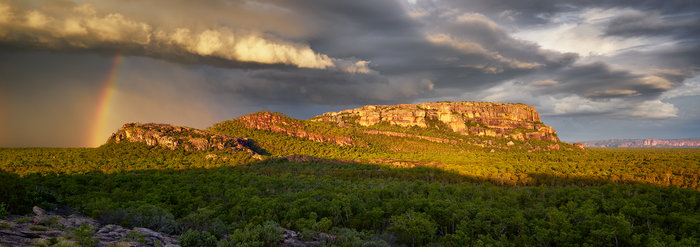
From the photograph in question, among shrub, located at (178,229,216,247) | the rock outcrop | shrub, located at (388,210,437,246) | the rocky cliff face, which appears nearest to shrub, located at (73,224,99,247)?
the rock outcrop

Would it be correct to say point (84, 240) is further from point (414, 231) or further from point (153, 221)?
point (414, 231)

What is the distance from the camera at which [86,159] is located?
129375 millimetres

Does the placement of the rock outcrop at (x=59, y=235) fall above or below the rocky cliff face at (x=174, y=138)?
below

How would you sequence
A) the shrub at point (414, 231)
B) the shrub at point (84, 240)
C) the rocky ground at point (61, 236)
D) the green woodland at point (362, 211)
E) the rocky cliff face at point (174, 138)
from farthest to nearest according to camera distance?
1. the rocky cliff face at point (174, 138)
2. the shrub at point (414, 231)
3. the green woodland at point (362, 211)
4. the shrub at point (84, 240)
5. the rocky ground at point (61, 236)

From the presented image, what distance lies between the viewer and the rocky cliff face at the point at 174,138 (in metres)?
164

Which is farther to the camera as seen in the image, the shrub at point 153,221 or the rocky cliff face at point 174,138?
the rocky cliff face at point 174,138

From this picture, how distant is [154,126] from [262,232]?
183 metres

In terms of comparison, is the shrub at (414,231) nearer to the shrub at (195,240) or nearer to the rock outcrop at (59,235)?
the shrub at (195,240)

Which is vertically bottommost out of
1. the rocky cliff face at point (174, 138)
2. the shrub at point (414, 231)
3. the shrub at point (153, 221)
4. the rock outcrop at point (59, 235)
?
the shrub at point (414, 231)

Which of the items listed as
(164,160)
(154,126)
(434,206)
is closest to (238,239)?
(434,206)

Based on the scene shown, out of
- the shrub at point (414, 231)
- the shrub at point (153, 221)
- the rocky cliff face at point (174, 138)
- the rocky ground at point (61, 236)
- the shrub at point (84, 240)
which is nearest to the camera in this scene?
the rocky ground at point (61, 236)

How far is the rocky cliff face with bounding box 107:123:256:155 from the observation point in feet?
540

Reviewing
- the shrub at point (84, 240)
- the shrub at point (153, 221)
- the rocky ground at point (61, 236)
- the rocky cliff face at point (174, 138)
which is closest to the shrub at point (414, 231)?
the rocky ground at point (61, 236)

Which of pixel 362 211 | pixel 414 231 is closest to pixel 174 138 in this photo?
pixel 362 211
